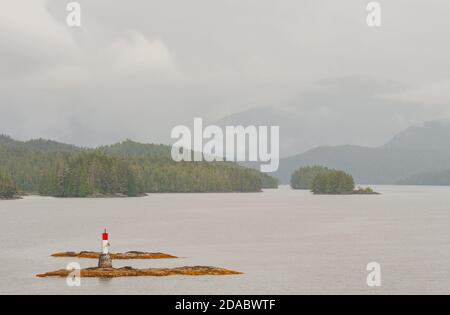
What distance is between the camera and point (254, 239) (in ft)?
333

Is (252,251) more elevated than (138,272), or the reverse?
(252,251)

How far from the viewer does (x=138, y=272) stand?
58.5 m

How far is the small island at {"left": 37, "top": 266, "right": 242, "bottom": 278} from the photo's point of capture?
57.5 metres

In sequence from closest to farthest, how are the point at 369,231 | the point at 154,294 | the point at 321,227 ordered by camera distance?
the point at 154,294, the point at 369,231, the point at 321,227

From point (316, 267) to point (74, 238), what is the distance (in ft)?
156

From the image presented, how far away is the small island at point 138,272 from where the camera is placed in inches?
2265

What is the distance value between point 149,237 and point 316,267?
4445 cm

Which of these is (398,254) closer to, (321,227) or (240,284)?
(240,284)

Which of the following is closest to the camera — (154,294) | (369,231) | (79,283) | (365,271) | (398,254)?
(154,294)

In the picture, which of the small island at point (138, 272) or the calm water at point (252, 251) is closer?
the calm water at point (252, 251)

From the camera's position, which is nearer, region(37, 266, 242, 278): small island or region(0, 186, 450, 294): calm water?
region(0, 186, 450, 294): calm water

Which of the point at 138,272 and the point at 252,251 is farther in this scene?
the point at 252,251

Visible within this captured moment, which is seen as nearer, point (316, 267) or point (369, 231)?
point (316, 267)
